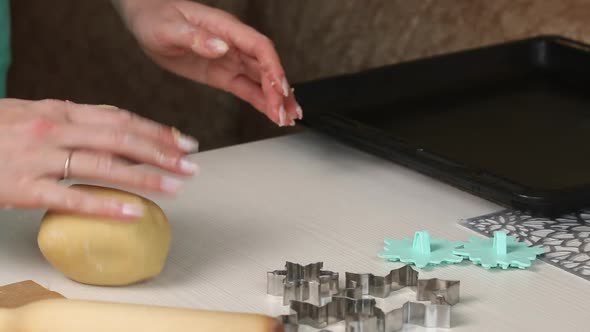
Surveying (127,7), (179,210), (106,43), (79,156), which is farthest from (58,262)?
(106,43)

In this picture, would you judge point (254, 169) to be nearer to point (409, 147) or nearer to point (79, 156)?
point (409, 147)

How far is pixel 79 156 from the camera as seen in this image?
0.83 meters

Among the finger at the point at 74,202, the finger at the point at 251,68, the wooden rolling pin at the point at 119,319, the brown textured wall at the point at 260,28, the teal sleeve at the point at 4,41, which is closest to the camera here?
the wooden rolling pin at the point at 119,319

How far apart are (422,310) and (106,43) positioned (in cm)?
159

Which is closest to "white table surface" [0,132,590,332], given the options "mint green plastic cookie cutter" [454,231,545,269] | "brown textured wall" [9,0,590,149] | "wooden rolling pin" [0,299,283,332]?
"mint green plastic cookie cutter" [454,231,545,269]

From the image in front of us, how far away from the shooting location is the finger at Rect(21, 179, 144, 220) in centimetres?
80

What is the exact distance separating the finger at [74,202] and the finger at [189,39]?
30cm

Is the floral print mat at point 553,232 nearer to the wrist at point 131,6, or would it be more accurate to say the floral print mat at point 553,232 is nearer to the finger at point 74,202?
the finger at point 74,202

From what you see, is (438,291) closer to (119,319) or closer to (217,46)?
(119,319)

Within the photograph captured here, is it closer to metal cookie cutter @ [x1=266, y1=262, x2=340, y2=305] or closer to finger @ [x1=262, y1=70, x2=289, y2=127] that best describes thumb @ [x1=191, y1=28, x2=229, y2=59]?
finger @ [x1=262, y1=70, x2=289, y2=127]

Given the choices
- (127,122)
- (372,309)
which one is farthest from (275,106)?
(372,309)

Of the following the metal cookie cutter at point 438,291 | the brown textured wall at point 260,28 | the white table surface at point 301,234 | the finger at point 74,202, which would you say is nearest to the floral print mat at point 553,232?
the white table surface at point 301,234

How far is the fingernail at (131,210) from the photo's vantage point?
802mm

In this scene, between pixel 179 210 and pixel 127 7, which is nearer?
pixel 179 210
